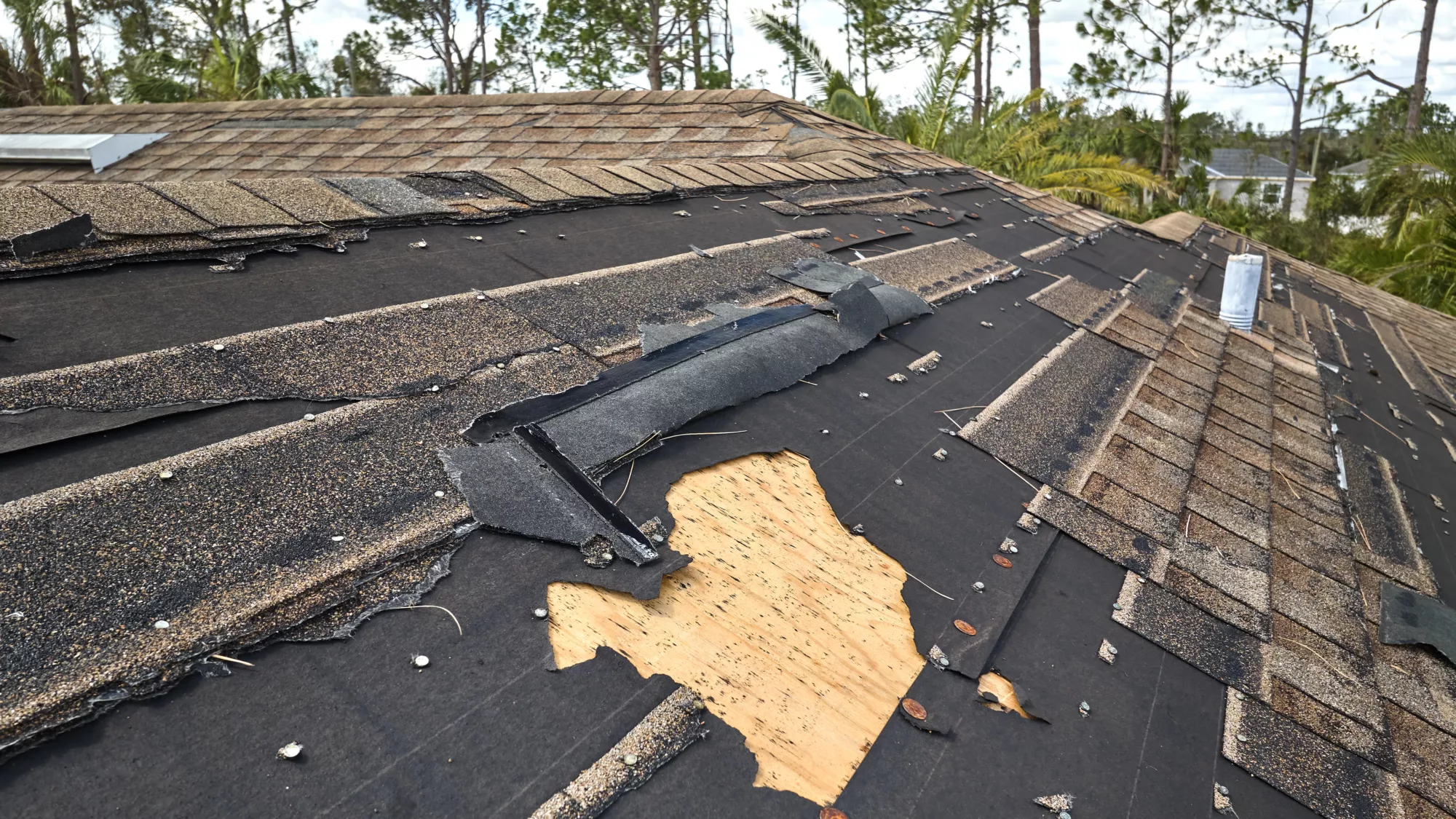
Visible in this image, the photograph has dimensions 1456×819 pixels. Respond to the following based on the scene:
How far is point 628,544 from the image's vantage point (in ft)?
5.44

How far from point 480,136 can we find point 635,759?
7693 millimetres

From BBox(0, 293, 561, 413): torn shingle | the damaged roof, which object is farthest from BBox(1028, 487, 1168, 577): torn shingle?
BBox(0, 293, 561, 413): torn shingle

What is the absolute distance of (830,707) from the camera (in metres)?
1.47

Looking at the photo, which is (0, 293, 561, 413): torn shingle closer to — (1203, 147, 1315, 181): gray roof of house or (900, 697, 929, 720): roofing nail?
(900, 697, 929, 720): roofing nail

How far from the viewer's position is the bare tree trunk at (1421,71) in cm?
2144

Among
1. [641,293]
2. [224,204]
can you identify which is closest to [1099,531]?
[641,293]

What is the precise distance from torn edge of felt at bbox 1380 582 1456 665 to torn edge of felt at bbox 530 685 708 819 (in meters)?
2.13

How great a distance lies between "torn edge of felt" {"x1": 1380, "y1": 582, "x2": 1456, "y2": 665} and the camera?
2293mm

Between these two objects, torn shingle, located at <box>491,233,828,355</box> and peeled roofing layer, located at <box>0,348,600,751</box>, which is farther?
torn shingle, located at <box>491,233,828,355</box>

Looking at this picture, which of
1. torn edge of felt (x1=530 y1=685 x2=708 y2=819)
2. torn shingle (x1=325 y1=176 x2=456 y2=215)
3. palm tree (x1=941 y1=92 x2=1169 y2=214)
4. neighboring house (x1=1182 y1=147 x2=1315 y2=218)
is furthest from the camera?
neighboring house (x1=1182 y1=147 x2=1315 y2=218)

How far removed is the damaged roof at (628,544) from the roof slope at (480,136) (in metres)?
3.82

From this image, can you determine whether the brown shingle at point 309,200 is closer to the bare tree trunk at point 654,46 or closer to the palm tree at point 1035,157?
the palm tree at point 1035,157

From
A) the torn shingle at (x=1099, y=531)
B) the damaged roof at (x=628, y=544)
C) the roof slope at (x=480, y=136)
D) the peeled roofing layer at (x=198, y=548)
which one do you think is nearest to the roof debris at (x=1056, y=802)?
the damaged roof at (x=628, y=544)

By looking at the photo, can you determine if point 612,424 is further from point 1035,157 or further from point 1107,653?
point 1035,157
